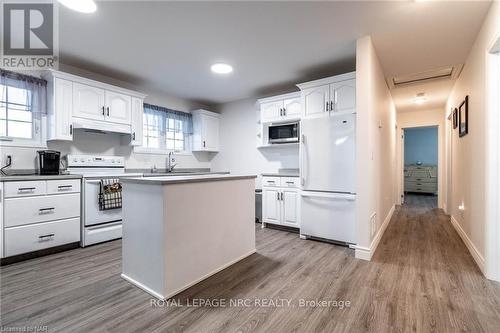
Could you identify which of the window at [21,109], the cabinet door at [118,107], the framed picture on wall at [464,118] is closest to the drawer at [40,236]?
the window at [21,109]

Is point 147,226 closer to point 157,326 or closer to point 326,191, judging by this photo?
point 157,326

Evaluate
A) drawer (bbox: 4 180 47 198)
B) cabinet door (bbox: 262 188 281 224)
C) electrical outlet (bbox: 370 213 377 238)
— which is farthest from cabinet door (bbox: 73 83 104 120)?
electrical outlet (bbox: 370 213 377 238)

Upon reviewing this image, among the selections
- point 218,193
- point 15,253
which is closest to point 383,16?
point 218,193

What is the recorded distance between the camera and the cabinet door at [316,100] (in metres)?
3.26

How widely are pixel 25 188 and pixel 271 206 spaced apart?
310 cm

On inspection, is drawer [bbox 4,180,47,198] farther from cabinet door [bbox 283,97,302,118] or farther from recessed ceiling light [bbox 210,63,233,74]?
cabinet door [bbox 283,97,302,118]

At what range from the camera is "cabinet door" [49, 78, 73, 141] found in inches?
117

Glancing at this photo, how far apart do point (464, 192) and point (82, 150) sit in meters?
5.28

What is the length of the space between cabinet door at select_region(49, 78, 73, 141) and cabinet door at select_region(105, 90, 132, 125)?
46cm

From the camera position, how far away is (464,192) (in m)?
3.16

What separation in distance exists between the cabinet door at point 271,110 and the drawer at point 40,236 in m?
3.15

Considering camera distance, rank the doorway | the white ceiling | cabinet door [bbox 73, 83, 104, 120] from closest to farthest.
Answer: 1. the white ceiling
2. cabinet door [bbox 73, 83, 104, 120]
3. the doorway

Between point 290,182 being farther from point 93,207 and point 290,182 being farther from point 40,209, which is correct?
point 40,209

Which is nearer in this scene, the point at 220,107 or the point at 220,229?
the point at 220,229
